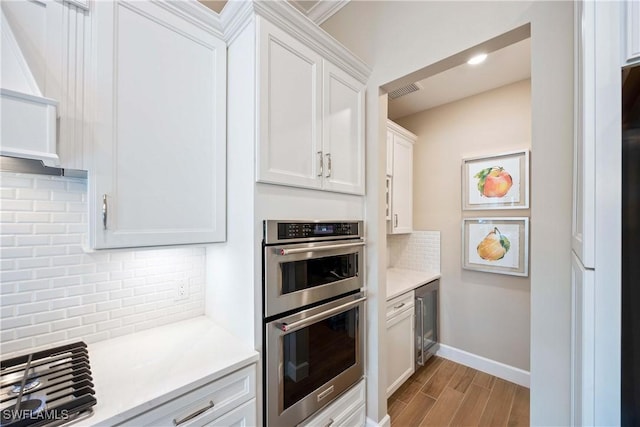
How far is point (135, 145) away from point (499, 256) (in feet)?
9.72

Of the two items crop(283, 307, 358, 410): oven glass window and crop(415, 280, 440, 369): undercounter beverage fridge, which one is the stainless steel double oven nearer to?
crop(283, 307, 358, 410): oven glass window

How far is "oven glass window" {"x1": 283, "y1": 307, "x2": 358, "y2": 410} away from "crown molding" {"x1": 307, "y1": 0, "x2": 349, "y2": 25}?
2148 millimetres

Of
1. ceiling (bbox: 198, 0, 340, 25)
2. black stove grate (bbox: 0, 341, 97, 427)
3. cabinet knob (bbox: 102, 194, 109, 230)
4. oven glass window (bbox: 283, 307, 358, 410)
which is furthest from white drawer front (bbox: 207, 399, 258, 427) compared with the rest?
ceiling (bbox: 198, 0, 340, 25)

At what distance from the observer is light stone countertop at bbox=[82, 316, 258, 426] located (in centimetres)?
91

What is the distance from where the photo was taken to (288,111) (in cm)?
134

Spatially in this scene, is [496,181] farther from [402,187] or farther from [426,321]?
[426,321]

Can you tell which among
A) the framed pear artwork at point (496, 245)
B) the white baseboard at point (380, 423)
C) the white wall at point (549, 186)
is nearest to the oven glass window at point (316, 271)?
the white wall at point (549, 186)

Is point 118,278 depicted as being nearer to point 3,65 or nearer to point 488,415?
point 3,65

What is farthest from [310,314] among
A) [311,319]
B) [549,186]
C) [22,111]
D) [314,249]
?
[22,111]

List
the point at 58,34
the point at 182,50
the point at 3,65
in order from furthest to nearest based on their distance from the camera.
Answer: the point at 182,50 < the point at 58,34 < the point at 3,65

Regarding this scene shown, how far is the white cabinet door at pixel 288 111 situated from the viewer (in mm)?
1241

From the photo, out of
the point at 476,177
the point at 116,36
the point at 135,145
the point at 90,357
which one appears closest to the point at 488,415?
the point at 476,177

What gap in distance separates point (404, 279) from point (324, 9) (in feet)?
8.02

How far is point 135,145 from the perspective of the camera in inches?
45.0
